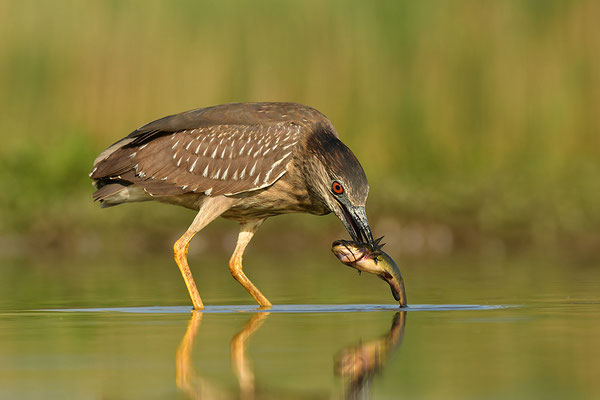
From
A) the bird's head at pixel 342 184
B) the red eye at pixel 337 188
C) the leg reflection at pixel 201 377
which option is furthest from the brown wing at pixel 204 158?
the leg reflection at pixel 201 377

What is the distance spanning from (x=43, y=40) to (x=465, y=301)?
44.8 ft

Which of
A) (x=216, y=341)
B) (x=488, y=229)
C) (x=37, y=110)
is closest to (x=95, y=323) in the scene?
(x=216, y=341)

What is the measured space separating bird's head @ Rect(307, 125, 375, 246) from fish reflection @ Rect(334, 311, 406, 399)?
1981 mm

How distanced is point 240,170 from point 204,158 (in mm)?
411

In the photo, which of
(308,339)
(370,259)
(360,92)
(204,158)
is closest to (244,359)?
(308,339)

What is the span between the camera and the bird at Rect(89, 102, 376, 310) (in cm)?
888

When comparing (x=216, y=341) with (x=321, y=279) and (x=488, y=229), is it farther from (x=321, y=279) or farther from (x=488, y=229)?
(x=488, y=229)

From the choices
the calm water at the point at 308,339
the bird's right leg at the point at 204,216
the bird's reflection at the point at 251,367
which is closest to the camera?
the bird's reflection at the point at 251,367

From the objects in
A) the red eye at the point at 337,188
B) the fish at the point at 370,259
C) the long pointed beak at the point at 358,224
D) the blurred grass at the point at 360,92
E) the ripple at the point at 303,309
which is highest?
the red eye at the point at 337,188

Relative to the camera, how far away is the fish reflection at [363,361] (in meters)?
4.71

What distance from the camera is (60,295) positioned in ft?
33.6

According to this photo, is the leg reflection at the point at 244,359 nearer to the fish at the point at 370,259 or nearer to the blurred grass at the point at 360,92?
the fish at the point at 370,259

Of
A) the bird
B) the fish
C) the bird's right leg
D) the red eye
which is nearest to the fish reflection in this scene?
the fish

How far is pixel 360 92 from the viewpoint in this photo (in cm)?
1961
